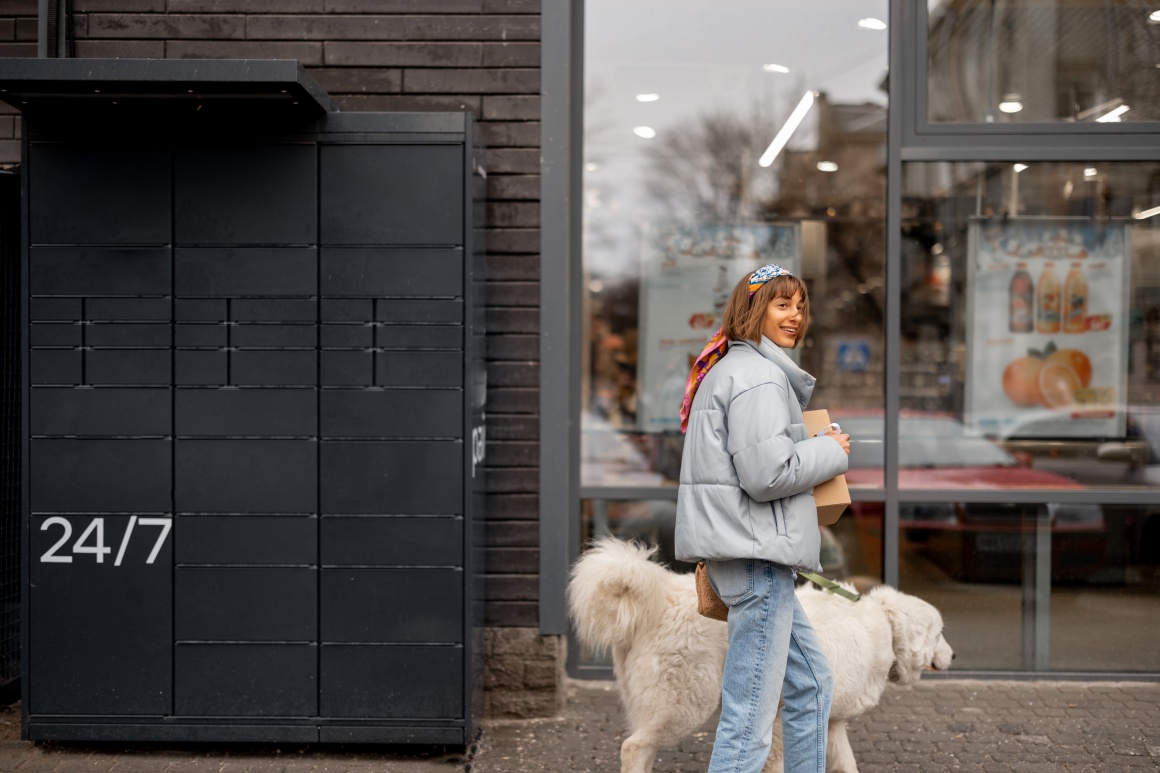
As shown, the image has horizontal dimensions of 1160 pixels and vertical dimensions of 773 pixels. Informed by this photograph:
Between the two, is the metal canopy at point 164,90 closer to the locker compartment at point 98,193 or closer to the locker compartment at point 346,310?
the locker compartment at point 98,193

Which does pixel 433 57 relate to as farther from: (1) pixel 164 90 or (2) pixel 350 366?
(2) pixel 350 366

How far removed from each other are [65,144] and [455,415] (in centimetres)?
222

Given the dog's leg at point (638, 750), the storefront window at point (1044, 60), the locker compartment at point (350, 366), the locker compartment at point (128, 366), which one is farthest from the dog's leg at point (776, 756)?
the storefront window at point (1044, 60)

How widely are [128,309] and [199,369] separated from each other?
0.44 m

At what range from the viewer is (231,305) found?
4.64 metres

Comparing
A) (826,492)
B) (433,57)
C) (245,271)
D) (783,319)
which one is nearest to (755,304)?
(783,319)

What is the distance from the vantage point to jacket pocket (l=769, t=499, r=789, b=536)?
3.47 m

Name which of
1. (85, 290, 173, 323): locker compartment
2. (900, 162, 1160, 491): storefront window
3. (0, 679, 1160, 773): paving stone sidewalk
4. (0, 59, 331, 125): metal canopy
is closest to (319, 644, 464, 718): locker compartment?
(0, 679, 1160, 773): paving stone sidewalk

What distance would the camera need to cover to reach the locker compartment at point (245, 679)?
15.2 ft

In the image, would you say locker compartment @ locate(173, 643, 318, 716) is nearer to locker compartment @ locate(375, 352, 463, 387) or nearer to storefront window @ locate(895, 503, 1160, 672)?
locker compartment @ locate(375, 352, 463, 387)

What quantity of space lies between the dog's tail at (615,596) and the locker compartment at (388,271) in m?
1.54

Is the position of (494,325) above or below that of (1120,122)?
below

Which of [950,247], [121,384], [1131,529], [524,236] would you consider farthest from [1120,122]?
[121,384]

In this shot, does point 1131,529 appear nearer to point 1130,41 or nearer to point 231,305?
point 1130,41
